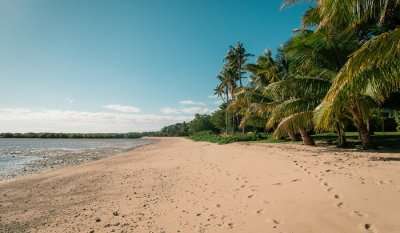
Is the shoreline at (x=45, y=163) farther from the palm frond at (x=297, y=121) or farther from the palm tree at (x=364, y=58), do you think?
the palm tree at (x=364, y=58)

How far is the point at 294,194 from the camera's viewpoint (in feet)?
18.0

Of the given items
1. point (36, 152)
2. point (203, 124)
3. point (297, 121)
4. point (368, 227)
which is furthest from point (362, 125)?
point (203, 124)

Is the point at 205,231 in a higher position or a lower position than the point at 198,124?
lower

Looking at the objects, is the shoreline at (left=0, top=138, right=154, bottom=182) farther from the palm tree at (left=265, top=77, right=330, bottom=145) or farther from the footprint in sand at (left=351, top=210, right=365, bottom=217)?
the footprint in sand at (left=351, top=210, right=365, bottom=217)

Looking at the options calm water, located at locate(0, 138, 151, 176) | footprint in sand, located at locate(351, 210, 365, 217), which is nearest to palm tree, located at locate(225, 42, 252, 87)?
calm water, located at locate(0, 138, 151, 176)

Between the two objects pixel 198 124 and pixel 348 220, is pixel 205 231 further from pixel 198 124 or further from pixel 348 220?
pixel 198 124

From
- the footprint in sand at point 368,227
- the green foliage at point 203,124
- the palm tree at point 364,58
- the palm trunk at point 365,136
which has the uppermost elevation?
the green foliage at point 203,124

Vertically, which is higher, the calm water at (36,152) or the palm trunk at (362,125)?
the palm trunk at (362,125)

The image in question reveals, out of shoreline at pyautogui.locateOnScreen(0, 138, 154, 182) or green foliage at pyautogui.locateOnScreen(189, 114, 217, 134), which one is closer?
shoreline at pyautogui.locateOnScreen(0, 138, 154, 182)

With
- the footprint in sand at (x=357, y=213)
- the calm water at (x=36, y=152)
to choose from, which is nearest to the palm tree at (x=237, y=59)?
the calm water at (x=36, y=152)

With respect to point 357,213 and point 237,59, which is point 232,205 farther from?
point 237,59

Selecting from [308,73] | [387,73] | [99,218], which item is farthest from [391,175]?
[308,73]

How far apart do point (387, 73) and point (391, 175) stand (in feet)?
7.38

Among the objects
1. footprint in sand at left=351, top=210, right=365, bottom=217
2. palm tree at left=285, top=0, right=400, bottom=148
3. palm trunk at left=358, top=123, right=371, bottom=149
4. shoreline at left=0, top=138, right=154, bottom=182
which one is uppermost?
palm tree at left=285, top=0, right=400, bottom=148
